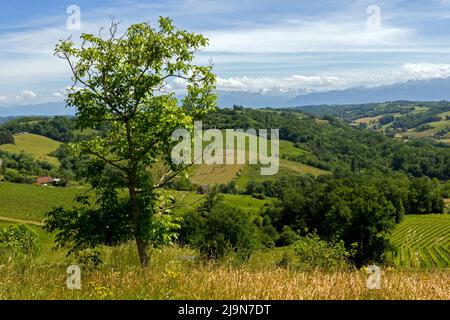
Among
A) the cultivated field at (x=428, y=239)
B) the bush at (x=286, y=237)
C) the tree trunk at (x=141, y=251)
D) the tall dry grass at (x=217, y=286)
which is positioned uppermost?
the tall dry grass at (x=217, y=286)

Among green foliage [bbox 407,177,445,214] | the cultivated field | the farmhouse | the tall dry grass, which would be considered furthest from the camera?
the farmhouse

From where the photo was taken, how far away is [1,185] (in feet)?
377

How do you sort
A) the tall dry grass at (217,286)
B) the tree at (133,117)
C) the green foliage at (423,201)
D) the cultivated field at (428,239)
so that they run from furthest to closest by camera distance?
the green foliage at (423,201) < the cultivated field at (428,239) < the tree at (133,117) < the tall dry grass at (217,286)

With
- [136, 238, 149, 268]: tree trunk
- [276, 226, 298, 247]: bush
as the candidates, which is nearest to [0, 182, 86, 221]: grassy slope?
[276, 226, 298, 247]: bush

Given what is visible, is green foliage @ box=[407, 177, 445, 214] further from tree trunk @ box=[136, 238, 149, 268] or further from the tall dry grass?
the tall dry grass

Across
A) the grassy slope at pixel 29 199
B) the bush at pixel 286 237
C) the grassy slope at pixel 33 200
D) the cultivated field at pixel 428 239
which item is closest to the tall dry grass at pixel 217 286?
the cultivated field at pixel 428 239

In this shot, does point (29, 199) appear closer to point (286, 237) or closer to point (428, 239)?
point (286, 237)

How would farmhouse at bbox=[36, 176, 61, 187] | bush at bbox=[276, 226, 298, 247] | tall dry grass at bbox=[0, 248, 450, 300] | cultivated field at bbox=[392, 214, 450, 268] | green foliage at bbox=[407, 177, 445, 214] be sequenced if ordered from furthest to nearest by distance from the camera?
farmhouse at bbox=[36, 176, 61, 187] < green foliage at bbox=[407, 177, 445, 214] < bush at bbox=[276, 226, 298, 247] < cultivated field at bbox=[392, 214, 450, 268] < tall dry grass at bbox=[0, 248, 450, 300]

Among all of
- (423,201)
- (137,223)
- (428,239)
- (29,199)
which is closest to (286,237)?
(428,239)

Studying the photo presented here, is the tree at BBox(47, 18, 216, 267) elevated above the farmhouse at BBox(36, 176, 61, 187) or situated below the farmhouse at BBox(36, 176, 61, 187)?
above

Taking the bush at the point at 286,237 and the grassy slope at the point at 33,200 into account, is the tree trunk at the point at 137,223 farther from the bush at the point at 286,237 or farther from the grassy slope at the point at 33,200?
the bush at the point at 286,237

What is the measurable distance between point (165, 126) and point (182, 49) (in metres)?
1.96
